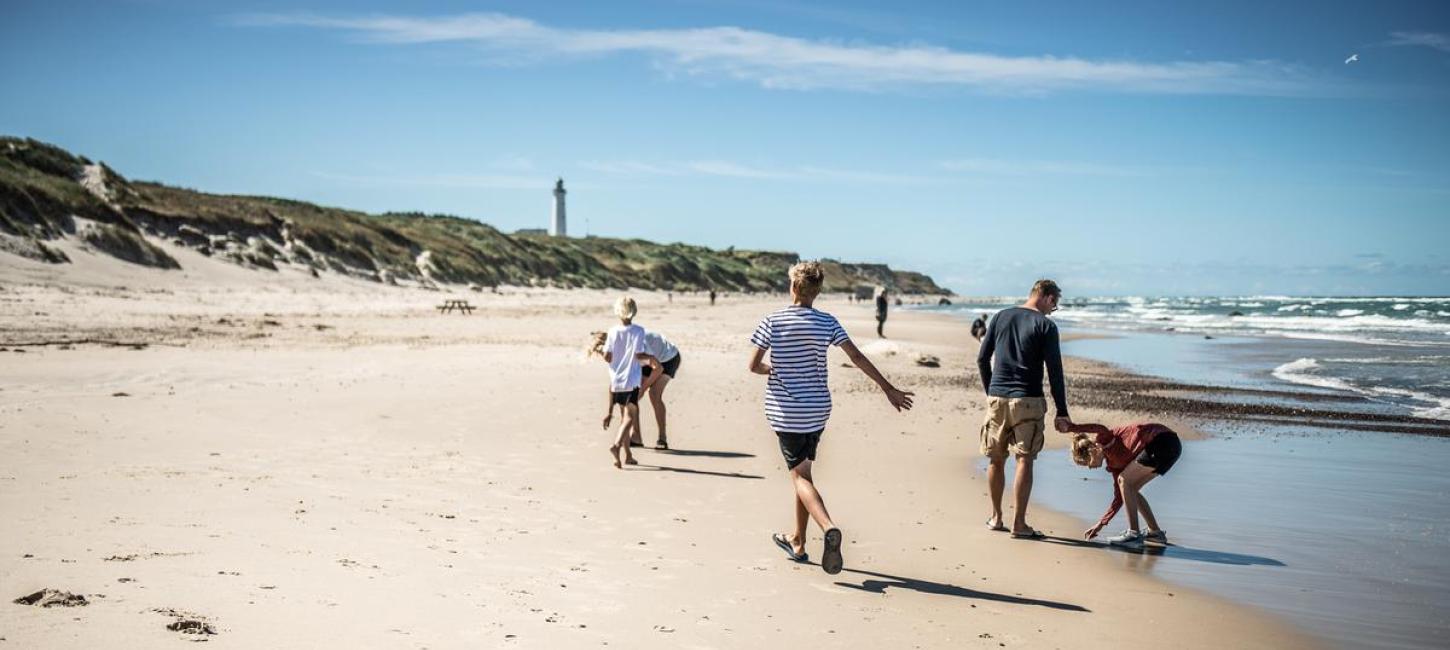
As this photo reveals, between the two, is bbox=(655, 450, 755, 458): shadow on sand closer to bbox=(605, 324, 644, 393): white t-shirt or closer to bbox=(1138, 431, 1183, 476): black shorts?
bbox=(605, 324, 644, 393): white t-shirt

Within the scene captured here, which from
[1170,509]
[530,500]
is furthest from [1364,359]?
[530,500]

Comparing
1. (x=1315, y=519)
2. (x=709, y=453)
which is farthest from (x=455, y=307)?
(x=1315, y=519)

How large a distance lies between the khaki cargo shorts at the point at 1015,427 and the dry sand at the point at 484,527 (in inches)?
26.0

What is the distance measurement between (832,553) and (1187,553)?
116 inches

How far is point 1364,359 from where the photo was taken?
2470cm

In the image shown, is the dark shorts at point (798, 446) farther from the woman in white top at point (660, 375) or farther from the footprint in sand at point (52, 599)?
the woman in white top at point (660, 375)

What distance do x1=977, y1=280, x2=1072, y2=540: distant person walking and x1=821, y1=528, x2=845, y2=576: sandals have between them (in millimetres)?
2034

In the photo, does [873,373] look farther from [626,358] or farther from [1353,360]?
[1353,360]

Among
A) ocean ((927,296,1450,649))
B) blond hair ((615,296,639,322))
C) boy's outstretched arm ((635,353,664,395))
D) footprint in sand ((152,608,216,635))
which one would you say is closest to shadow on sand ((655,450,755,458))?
boy's outstretched arm ((635,353,664,395))

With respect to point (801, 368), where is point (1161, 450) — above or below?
below

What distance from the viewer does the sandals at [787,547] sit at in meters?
5.90

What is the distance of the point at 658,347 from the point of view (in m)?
9.84

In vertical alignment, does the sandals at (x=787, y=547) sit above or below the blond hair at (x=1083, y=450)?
below

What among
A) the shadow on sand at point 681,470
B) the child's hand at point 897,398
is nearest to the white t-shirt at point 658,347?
the shadow on sand at point 681,470
